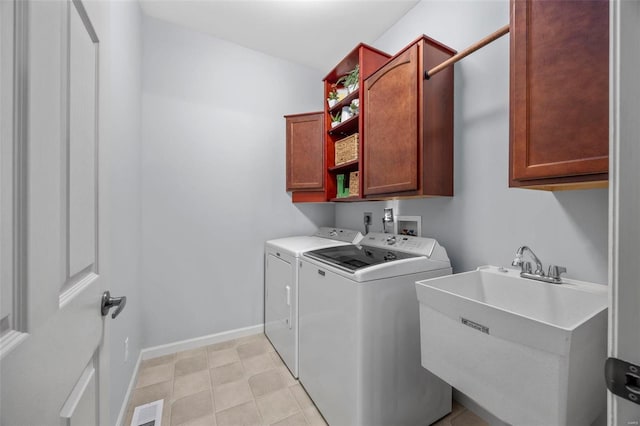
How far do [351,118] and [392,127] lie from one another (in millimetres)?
516

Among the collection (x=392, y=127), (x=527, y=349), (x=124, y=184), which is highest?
(x=392, y=127)

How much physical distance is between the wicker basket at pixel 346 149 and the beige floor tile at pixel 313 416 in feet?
5.96

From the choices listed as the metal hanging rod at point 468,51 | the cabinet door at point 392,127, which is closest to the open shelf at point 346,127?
the cabinet door at point 392,127

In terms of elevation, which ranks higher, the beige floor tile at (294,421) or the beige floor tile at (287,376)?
the beige floor tile at (287,376)

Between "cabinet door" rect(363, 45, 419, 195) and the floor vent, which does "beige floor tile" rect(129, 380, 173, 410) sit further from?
"cabinet door" rect(363, 45, 419, 195)

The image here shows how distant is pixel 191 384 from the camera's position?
5.98 ft

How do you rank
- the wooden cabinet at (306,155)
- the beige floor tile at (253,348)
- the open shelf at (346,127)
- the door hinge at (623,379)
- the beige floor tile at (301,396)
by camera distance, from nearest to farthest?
the door hinge at (623,379) → the beige floor tile at (301,396) → the open shelf at (346,127) → the beige floor tile at (253,348) → the wooden cabinet at (306,155)

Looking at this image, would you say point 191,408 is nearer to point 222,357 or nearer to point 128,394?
point 128,394

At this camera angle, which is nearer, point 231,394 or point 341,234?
point 231,394

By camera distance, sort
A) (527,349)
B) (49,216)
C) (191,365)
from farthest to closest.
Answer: (191,365) < (527,349) < (49,216)

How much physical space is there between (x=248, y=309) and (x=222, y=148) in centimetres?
162

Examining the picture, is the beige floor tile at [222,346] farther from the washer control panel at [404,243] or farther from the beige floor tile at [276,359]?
the washer control panel at [404,243]

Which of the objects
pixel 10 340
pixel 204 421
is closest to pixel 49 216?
pixel 10 340

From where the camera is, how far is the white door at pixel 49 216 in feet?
1.13
